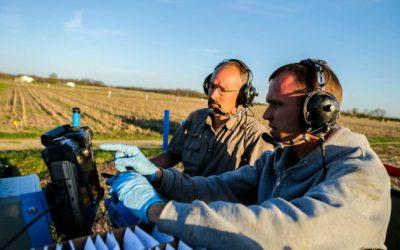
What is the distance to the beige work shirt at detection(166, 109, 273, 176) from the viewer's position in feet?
11.6

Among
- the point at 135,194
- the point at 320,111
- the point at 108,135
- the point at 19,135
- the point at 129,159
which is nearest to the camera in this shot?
the point at 135,194

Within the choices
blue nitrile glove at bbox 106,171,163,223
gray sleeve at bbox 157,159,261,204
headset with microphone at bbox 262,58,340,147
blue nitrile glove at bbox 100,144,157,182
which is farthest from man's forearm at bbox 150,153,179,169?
headset with microphone at bbox 262,58,340,147

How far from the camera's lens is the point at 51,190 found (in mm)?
1748

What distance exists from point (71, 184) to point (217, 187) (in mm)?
1132

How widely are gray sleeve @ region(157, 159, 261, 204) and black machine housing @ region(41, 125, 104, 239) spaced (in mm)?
678

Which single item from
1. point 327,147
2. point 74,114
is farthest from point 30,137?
point 327,147

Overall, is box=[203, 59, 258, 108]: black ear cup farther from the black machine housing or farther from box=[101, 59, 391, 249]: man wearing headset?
the black machine housing

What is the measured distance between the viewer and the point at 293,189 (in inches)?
81.0

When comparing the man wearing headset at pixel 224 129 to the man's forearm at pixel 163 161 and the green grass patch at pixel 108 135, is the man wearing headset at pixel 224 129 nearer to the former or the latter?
the man's forearm at pixel 163 161

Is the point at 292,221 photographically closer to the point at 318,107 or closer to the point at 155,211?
the point at 155,211

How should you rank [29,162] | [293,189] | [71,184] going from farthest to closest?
[29,162]
[293,189]
[71,184]

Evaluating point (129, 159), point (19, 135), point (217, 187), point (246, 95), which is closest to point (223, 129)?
point (246, 95)

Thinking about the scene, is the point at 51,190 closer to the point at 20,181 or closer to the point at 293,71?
the point at 20,181

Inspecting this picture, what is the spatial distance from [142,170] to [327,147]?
105 centimetres
